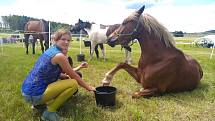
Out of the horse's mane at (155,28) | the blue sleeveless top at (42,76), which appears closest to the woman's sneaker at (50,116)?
the blue sleeveless top at (42,76)

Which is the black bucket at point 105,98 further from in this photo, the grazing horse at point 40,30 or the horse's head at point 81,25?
the grazing horse at point 40,30

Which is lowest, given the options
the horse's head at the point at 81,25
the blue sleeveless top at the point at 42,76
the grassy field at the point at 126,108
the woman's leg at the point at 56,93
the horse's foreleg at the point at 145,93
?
the grassy field at the point at 126,108

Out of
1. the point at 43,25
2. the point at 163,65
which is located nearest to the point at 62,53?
the point at 163,65

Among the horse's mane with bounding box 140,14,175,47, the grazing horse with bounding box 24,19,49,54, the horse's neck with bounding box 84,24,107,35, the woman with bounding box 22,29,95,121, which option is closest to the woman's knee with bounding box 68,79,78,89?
the woman with bounding box 22,29,95,121

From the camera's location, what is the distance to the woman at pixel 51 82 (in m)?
3.58

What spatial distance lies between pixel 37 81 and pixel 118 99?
5.34 ft

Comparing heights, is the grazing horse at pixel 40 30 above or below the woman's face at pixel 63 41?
above

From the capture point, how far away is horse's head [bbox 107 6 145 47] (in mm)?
5059

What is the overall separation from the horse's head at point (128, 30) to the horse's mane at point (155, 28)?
4.8 inches

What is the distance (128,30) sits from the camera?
5.15m

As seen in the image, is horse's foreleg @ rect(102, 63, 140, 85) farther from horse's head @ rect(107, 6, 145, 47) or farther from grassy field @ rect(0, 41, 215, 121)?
horse's head @ rect(107, 6, 145, 47)

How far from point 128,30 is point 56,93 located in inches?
83.5

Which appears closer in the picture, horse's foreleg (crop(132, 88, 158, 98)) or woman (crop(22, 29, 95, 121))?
woman (crop(22, 29, 95, 121))

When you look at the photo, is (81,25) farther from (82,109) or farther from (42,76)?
A: (42,76)
